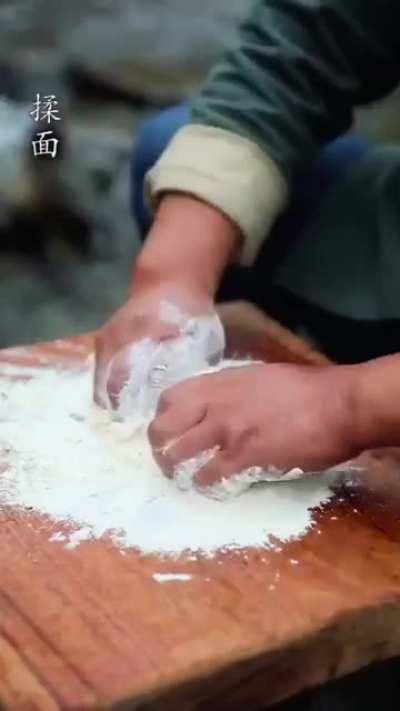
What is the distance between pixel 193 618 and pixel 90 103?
121cm

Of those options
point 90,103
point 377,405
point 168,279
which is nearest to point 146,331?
point 168,279

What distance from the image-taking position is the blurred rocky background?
61.6 inches

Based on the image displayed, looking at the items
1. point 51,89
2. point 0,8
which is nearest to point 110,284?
point 51,89

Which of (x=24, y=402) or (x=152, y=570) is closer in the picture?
(x=152, y=570)

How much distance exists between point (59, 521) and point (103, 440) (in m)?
0.08

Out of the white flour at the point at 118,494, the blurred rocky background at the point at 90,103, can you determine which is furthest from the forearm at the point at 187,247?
the blurred rocky background at the point at 90,103

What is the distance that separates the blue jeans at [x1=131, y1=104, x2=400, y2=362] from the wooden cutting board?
8.6 inches

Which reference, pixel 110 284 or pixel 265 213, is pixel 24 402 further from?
pixel 110 284

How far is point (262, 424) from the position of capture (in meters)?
0.61

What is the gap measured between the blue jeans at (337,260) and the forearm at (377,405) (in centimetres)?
18

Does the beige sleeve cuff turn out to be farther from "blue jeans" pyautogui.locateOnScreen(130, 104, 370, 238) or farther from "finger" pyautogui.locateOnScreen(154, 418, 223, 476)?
"finger" pyautogui.locateOnScreen(154, 418, 223, 476)

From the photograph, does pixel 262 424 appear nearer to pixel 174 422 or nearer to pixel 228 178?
pixel 174 422

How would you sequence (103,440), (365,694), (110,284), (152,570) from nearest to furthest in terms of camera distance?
(152,570) < (103,440) < (365,694) < (110,284)

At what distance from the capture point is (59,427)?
0.69m
